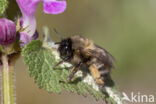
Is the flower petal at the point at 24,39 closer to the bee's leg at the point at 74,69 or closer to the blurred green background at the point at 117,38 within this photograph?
the bee's leg at the point at 74,69

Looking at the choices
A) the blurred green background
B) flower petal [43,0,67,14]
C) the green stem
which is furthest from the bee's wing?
the blurred green background

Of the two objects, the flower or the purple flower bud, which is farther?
the flower

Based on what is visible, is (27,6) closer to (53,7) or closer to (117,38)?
(53,7)

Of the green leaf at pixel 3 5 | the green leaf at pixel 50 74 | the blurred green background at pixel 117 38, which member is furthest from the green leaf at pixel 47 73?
the blurred green background at pixel 117 38

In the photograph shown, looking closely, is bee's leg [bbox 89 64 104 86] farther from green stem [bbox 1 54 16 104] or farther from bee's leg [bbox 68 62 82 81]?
green stem [bbox 1 54 16 104]

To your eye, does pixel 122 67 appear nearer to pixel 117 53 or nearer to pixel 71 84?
pixel 117 53

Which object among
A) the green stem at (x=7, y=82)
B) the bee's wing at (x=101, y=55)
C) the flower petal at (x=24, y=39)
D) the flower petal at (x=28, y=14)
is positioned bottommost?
the green stem at (x=7, y=82)
